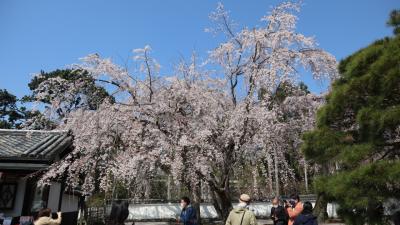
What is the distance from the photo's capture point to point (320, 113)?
21.8 feet

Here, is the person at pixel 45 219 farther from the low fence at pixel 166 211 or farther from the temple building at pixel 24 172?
the low fence at pixel 166 211

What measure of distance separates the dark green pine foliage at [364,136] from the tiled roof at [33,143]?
6.68m

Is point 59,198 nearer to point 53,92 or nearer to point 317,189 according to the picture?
point 53,92

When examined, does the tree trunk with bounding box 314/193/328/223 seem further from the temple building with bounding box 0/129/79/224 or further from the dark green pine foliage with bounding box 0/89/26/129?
the dark green pine foliage with bounding box 0/89/26/129

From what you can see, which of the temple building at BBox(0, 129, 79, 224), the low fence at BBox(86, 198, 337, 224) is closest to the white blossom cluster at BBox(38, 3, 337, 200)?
the temple building at BBox(0, 129, 79, 224)

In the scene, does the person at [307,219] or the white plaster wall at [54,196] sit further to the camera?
the white plaster wall at [54,196]

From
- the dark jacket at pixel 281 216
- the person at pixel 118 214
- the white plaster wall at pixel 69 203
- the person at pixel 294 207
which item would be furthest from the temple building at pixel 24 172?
the person at pixel 294 207

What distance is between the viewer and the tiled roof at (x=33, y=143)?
914 centimetres

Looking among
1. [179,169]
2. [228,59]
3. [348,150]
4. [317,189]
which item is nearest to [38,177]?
[179,169]

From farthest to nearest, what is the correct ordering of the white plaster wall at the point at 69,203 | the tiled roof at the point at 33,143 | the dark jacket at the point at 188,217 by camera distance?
the white plaster wall at the point at 69,203, the tiled roof at the point at 33,143, the dark jacket at the point at 188,217

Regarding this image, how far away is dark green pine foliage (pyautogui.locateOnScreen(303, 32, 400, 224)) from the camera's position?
5328 millimetres

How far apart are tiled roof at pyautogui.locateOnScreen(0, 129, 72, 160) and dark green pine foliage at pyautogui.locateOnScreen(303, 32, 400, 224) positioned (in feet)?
21.9

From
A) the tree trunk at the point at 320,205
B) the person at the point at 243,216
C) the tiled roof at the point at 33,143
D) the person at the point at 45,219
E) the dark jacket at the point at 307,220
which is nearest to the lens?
the person at the point at 243,216

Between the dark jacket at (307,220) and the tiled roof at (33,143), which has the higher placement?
the tiled roof at (33,143)
